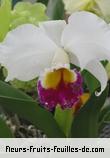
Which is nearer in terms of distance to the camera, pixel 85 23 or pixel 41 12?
pixel 85 23

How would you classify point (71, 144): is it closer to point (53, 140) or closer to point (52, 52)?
point (53, 140)

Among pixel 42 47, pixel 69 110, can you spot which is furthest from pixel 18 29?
pixel 69 110

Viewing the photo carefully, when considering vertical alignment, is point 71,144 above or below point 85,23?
below

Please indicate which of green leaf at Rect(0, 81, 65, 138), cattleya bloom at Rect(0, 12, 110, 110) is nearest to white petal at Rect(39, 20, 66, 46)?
cattleya bloom at Rect(0, 12, 110, 110)

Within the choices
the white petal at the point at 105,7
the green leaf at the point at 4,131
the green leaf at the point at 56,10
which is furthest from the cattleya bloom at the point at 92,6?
the green leaf at the point at 4,131

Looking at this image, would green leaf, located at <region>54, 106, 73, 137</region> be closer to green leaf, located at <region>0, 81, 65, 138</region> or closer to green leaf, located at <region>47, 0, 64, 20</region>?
green leaf, located at <region>0, 81, 65, 138</region>
